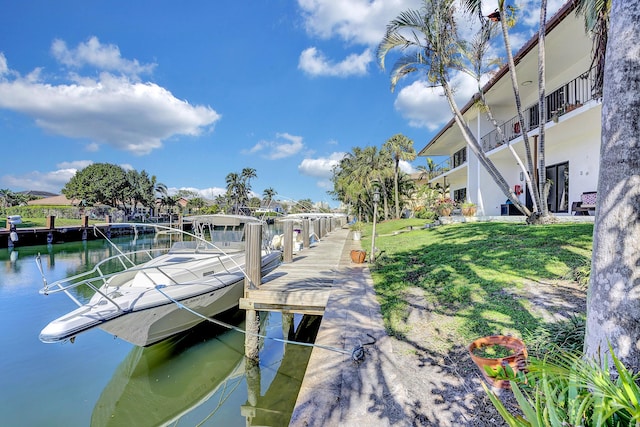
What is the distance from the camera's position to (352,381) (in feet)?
11.2

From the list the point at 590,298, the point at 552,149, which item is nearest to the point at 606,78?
the point at 590,298

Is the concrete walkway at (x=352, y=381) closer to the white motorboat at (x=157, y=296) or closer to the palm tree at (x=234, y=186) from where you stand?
the white motorboat at (x=157, y=296)

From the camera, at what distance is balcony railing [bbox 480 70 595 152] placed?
11.2 metres

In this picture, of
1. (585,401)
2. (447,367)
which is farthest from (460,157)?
(585,401)

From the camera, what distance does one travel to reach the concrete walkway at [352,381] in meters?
2.87

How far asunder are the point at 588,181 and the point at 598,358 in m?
12.7

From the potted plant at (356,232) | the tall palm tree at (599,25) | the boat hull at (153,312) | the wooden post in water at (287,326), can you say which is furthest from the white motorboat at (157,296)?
the potted plant at (356,232)

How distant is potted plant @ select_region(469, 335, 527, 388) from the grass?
1.65ft

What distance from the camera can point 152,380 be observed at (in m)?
6.10

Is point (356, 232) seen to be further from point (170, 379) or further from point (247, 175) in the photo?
point (247, 175)

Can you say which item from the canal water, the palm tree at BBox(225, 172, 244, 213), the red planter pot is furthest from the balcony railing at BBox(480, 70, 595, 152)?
the palm tree at BBox(225, 172, 244, 213)

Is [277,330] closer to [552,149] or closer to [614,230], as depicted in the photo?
[614,230]

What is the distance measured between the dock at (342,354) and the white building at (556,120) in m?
8.85

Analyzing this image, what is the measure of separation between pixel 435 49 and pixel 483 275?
7.44 metres
